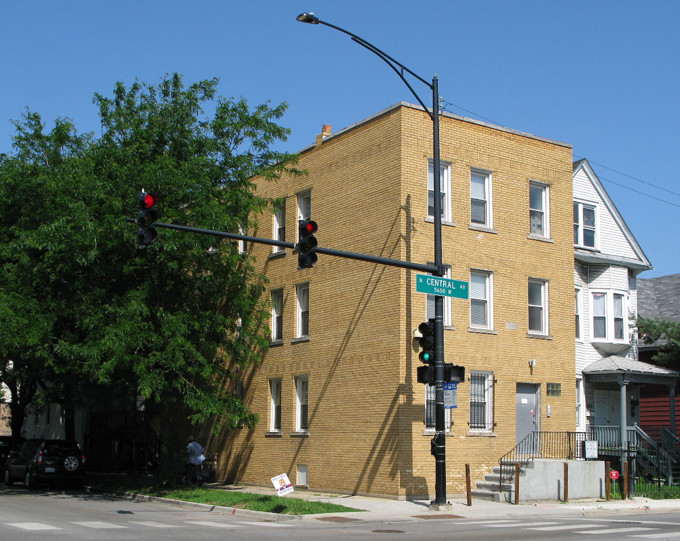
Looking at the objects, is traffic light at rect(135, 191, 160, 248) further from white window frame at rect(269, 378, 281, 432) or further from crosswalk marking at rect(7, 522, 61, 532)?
white window frame at rect(269, 378, 281, 432)

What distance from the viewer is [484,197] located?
86.7 feet

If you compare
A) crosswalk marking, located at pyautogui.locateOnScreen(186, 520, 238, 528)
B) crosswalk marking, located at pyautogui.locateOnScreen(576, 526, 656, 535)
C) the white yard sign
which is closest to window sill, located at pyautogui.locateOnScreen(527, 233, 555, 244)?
crosswalk marking, located at pyautogui.locateOnScreen(576, 526, 656, 535)

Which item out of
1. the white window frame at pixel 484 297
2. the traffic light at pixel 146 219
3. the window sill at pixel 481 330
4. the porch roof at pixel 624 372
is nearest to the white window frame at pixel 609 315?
the porch roof at pixel 624 372

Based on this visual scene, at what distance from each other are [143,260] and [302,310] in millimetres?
6356

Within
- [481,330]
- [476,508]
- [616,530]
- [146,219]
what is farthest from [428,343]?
[146,219]

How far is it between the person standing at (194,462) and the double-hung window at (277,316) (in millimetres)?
4570

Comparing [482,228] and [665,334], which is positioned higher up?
[482,228]

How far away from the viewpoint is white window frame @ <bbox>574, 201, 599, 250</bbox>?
1231 inches

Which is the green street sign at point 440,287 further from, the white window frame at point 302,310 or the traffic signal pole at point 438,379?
the white window frame at point 302,310

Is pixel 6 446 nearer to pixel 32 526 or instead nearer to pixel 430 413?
pixel 430 413

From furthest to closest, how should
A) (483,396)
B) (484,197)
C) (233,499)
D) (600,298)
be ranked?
(600,298) < (484,197) < (483,396) < (233,499)

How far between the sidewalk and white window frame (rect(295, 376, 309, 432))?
3.16 m

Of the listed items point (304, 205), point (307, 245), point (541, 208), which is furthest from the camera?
point (304, 205)

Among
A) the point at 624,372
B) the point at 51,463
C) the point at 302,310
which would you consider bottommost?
the point at 51,463
